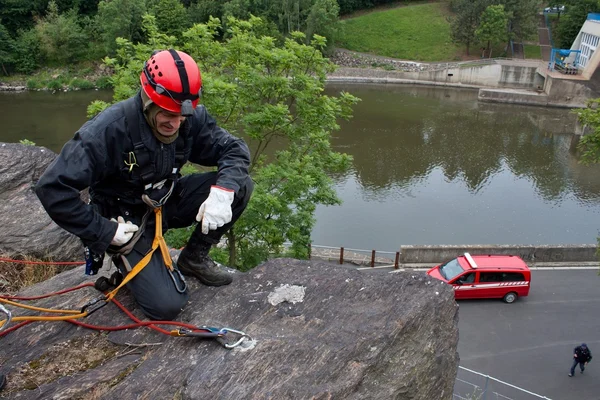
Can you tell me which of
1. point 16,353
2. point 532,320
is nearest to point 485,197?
point 532,320

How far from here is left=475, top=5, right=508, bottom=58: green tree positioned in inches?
1859

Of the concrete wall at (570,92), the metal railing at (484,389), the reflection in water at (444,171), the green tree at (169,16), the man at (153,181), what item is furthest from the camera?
the green tree at (169,16)

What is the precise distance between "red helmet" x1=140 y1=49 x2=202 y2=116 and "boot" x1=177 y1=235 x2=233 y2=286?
54.9 inches

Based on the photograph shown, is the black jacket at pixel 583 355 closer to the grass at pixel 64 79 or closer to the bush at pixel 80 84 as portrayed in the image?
the grass at pixel 64 79

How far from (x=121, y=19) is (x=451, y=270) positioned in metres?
40.1

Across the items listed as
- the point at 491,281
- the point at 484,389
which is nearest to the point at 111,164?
the point at 484,389

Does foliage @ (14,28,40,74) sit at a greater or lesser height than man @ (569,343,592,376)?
greater

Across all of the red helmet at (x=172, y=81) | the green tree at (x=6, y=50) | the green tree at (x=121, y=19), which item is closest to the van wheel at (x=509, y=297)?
the red helmet at (x=172, y=81)

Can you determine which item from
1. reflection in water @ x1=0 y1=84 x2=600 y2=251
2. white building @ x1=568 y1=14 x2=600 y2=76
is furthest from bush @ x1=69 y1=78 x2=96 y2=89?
white building @ x1=568 y1=14 x2=600 y2=76

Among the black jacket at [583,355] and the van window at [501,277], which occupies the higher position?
the black jacket at [583,355]

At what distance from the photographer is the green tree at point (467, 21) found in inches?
1956

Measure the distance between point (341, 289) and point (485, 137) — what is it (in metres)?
31.9

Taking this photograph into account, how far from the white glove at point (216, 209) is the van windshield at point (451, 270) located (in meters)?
12.6

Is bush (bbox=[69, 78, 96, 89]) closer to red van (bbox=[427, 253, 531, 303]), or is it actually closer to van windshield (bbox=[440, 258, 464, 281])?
van windshield (bbox=[440, 258, 464, 281])
